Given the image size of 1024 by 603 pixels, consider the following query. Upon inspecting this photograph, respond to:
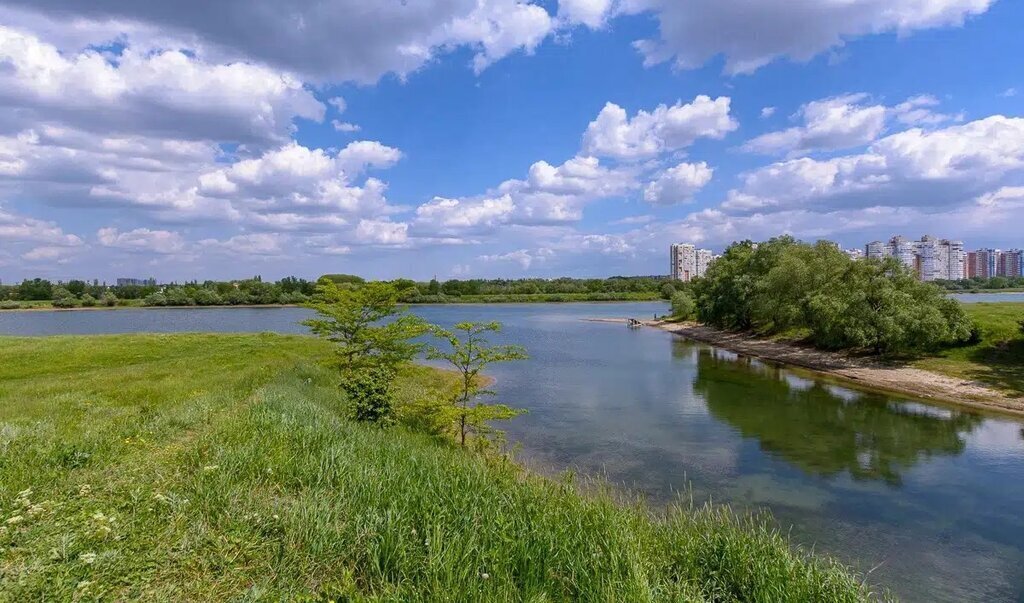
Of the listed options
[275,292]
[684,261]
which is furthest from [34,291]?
[684,261]

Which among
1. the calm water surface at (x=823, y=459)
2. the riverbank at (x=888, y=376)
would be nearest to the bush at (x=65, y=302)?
the calm water surface at (x=823, y=459)

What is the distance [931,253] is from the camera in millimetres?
120250

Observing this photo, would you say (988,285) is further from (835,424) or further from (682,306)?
(835,424)

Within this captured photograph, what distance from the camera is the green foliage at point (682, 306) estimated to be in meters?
73.6

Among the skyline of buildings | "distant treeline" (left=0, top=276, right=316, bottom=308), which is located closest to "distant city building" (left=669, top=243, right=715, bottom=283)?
the skyline of buildings

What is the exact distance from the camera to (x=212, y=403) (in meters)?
12.1

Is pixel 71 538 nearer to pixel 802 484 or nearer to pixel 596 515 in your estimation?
pixel 596 515

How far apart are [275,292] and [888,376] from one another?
117 m

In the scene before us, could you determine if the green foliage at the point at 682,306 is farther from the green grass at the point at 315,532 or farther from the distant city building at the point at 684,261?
the distant city building at the point at 684,261

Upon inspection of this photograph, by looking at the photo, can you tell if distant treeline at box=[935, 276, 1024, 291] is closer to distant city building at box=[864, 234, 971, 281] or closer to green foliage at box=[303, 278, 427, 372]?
distant city building at box=[864, 234, 971, 281]

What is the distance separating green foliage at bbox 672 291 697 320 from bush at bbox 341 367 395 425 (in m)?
64.5

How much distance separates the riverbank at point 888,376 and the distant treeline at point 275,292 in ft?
169

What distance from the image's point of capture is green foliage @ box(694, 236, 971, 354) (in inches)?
1199

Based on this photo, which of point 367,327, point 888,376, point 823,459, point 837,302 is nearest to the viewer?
point 823,459
